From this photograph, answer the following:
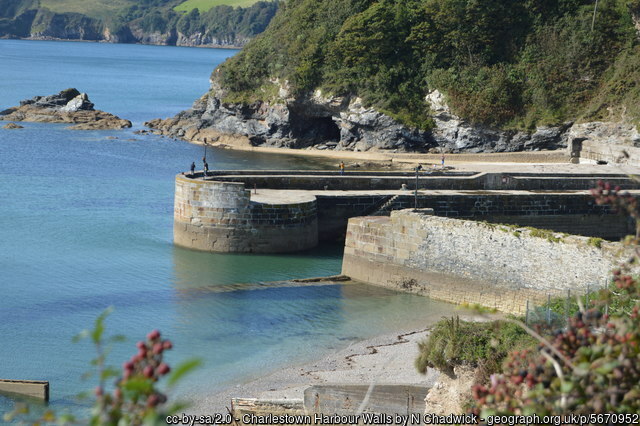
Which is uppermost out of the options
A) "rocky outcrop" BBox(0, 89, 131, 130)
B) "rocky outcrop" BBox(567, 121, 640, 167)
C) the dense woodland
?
the dense woodland

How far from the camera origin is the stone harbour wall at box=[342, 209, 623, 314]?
21891 mm

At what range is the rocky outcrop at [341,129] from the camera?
52.4m

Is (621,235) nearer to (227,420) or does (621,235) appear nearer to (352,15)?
(227,420)

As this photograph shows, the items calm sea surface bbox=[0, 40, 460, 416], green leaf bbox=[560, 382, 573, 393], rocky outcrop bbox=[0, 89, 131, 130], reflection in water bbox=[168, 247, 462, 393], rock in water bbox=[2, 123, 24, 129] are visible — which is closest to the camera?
green leaf bbox=[560, 382, 573, 393]

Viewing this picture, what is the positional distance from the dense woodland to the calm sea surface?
13.6 m

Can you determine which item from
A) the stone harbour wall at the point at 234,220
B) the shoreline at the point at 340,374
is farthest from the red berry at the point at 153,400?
the stone harbour wall at the point at 234,220

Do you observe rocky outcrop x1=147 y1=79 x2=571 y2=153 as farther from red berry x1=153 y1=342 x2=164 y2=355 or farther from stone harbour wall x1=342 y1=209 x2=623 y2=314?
red berry x1=153 y1=342 x2=164 y2=355

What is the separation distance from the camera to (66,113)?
70.6 metres

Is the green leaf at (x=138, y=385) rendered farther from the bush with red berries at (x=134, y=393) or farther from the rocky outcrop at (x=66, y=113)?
the rocky outcrop at (x=66, y=113)

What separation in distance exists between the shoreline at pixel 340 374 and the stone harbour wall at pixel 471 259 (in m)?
3.44

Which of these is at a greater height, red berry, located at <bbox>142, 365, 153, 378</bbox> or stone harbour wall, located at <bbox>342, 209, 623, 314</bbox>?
red berry, located at <bbox>142, 365, 153, 378</bbox>

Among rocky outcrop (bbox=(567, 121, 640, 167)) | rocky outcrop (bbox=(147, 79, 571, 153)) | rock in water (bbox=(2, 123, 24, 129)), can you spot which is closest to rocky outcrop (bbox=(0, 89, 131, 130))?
rock in water (bbox=(2, 123, 24, 129))

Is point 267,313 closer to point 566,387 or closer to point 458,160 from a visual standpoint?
point 566,387

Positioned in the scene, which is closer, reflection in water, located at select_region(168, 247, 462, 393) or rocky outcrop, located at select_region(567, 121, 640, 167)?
reflection in water, located at select_region(168, 247, 462, 393)
